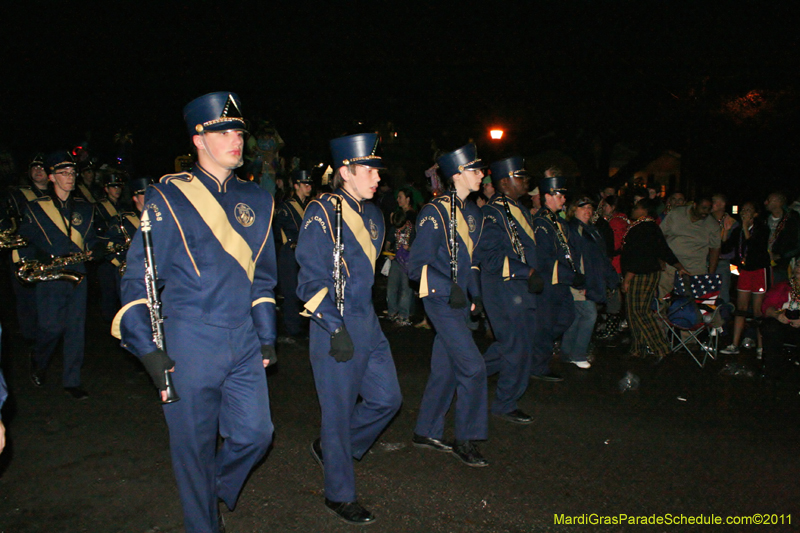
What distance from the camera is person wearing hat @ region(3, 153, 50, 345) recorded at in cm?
682

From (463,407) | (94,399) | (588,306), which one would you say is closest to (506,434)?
(463,407)

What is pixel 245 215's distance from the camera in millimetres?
3559

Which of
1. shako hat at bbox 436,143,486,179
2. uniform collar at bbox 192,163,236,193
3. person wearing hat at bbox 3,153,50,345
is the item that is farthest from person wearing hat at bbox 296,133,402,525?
person wearing hat at bbox 3,153,50,345

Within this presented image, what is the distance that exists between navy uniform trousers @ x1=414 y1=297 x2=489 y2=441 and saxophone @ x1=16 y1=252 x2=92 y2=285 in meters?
3.78

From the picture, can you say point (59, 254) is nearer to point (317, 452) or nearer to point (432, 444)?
point (317, 452)

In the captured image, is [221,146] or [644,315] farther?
[644,315]

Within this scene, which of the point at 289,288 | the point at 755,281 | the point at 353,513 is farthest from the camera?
the point at 289,288

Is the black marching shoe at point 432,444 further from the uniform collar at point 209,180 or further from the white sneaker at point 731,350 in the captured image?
the white sneaker at point 731,350

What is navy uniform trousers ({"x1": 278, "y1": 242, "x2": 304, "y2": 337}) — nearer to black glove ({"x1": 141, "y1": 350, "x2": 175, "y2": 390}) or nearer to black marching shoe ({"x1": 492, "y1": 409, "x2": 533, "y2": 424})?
black marching shoe ({"x1": 492, "y1": 409, "x2": 533, "y2": 424})

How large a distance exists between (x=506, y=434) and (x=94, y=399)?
3994mm

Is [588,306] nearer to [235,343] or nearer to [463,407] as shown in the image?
[463,407]

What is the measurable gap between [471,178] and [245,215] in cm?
223

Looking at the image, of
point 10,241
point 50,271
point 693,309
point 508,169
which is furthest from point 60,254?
point 693,309

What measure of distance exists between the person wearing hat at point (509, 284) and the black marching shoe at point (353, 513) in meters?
2.13
